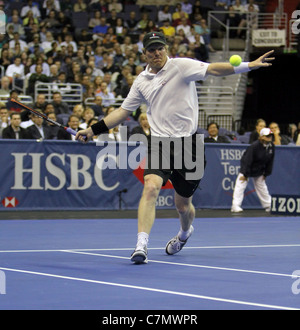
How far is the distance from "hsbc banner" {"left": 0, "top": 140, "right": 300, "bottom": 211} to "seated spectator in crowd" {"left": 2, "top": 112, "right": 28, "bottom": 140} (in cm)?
76

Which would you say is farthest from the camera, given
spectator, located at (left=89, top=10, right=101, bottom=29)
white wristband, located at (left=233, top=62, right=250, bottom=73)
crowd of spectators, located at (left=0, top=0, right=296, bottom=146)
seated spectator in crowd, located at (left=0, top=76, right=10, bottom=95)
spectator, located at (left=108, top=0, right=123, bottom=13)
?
spectator, located at (left=108, top=0, right=123, bottom=13)

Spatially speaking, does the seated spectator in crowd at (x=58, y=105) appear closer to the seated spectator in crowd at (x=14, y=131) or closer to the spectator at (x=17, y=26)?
the seated spectator in crowd at (x=14, y=131)

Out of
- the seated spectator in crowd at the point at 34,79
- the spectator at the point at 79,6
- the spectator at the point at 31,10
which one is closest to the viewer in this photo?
the seated spectator in crowd at the point at 34,79

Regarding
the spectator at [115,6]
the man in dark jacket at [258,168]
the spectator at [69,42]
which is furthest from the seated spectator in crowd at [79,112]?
the spectator at [115,6]

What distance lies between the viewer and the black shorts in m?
9.27

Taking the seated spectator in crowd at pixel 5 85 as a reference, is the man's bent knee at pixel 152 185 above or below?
below

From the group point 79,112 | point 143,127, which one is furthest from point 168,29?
point 143,127

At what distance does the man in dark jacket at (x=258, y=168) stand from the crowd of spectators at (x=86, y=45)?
1339mm

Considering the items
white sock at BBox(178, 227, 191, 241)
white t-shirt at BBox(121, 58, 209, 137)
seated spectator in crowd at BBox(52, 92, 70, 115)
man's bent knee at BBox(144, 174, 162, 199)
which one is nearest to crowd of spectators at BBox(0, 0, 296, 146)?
seated spectator in crowd at BBox(52, 92, 70, 115)

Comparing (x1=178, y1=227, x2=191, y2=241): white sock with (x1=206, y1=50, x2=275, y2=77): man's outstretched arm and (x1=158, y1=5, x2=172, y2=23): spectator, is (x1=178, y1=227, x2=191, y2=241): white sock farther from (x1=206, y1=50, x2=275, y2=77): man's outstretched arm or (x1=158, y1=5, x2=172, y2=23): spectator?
(x1=158, y1=5, x2=172, y2=23): spectator

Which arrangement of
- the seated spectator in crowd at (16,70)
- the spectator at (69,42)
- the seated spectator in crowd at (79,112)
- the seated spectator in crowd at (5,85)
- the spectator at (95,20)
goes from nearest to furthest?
the seated spectator in crowd at (79,112), the seated spectator in crowd at (5,85), the seated spectator in crowd at (16,70), the spectator at (69,42), the spectator at (95,20)

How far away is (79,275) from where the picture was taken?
26.1ft

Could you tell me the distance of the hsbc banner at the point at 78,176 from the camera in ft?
55.5

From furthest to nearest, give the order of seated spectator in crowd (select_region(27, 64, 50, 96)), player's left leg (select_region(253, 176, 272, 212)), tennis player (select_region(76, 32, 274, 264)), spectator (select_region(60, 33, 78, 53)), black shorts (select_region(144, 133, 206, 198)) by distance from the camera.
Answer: spectator (select_region(60, 33, 78, 53)), seated spectator in crowd (select_region(27, 64, 50, 96)), player's left leg (select_region(253, 176, 272, 212)), black shorts (select_region(144, 133, 206, 198)), tennis player (select_region(76, 32, 274, 264))
